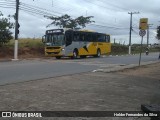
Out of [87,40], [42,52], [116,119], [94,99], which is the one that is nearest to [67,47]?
[87,40]

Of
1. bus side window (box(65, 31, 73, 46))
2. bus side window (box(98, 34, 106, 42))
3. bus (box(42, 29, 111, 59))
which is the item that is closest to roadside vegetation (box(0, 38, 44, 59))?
bus (box(42, 29, 111, 59))

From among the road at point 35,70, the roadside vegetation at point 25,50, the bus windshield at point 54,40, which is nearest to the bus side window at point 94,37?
the roadside vegetation at point 25,50

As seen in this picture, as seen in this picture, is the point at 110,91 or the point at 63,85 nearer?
the point at 110,91

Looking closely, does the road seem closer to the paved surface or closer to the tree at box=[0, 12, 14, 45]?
the paved surface

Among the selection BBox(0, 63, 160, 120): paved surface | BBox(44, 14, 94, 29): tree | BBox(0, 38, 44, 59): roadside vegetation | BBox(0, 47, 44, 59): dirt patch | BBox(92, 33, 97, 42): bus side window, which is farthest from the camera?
BBox(44, 14, 94, 29): tree

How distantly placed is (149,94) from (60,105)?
4.39 metres

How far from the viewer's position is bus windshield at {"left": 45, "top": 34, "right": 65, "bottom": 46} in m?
40.8

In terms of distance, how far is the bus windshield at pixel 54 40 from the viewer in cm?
4081

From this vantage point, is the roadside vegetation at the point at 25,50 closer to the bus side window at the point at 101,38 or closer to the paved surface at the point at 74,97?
the bus side window at the point at 101,38

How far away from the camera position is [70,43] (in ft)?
137

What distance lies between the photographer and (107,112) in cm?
985

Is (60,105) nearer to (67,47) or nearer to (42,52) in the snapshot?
(67,47)

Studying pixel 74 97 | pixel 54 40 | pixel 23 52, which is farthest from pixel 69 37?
pixel 74 97

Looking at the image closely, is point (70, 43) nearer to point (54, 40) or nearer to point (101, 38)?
point (54, 40)
